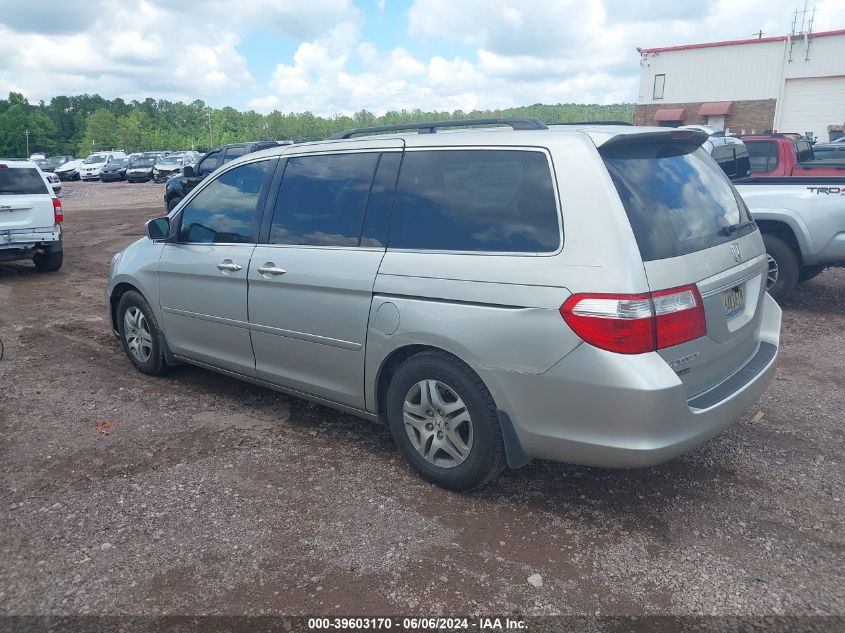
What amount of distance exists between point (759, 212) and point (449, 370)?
5817 millimetres

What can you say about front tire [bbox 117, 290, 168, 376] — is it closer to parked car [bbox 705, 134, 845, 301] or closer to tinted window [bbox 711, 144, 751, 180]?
parked car [bbox 705, 134, 845, 301]

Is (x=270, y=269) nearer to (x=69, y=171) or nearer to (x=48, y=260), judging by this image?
(x=48, y=260)

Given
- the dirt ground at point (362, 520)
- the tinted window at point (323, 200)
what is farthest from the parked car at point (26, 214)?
the tinted window at point (323, 200)

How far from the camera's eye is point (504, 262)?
331 centimetres

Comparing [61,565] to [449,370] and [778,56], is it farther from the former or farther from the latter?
[778,56]

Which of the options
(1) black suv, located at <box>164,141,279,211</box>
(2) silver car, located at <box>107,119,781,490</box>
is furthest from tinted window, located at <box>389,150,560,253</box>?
(1) black suv, located at <box>164,141,279,211</box>

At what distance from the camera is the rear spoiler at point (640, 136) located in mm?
3287

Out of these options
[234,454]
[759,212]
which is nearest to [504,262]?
[234,454]

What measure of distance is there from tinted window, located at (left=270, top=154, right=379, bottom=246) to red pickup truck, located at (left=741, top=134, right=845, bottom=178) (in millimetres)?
7901

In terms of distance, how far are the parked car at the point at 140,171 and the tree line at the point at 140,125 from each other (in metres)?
38.3

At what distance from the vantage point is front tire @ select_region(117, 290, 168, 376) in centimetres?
553

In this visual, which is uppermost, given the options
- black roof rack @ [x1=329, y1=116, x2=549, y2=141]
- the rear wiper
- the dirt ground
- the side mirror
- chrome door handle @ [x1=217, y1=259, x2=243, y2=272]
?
black roof rack @ [x1=329, y1=116, x2=549, y2=141]

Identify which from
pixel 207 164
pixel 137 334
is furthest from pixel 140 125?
pixel 137 334

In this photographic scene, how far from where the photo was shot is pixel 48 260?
1100 cm
